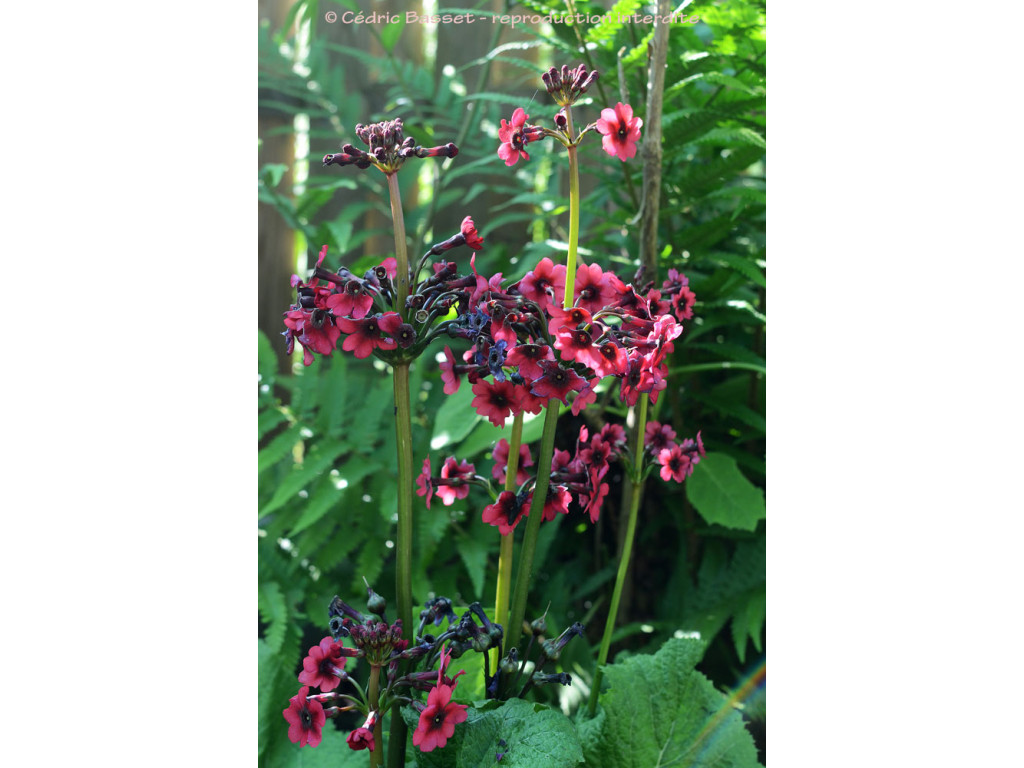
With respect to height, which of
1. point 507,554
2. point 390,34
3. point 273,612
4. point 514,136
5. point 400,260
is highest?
point 390,34

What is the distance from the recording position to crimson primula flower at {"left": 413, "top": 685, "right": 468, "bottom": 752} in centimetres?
59

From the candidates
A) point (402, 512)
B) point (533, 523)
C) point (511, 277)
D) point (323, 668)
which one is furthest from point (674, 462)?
point (511, 277)

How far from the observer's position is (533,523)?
2.18 feet

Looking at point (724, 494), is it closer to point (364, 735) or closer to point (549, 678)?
point (549, 678)

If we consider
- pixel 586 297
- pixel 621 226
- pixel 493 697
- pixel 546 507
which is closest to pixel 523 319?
pixel 586 297

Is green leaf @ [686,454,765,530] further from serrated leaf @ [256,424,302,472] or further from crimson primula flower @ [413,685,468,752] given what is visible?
serrated leaf @ [256,424,302,472]

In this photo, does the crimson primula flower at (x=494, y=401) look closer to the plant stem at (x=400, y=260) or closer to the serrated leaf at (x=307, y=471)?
the plant stem at (x=400, y=260)

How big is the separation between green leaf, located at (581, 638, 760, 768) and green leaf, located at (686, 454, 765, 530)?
228mm

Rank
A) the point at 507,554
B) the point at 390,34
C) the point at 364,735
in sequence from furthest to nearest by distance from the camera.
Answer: the point at 390,34, the point at 507,554, the point at 364,735

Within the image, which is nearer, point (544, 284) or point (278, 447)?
point (544, 284)

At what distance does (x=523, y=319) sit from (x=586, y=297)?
0.07 meters

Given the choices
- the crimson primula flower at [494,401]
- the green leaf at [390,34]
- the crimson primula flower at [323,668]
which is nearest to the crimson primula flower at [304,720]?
the crimson primula flower at [323,668]

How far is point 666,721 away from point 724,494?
13.0 inches
